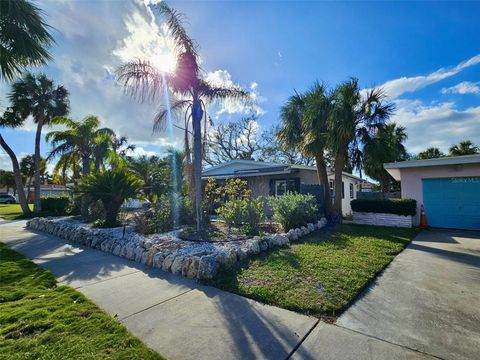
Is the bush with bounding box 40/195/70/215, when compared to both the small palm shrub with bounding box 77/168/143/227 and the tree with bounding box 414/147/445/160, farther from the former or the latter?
the tree with bounding box 414/147/445/160

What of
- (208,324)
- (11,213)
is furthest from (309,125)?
(11,213)

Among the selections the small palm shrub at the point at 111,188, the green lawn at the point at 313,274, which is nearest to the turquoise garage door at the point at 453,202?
the green lawn at the point at 313,274

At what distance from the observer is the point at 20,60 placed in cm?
638

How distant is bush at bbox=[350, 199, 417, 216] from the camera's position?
10.4 m

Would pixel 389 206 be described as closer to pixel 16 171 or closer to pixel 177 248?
pixel 177 248

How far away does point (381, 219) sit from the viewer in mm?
11023

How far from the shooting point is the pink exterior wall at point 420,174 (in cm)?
1009

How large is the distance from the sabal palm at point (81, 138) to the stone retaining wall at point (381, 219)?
15246mm

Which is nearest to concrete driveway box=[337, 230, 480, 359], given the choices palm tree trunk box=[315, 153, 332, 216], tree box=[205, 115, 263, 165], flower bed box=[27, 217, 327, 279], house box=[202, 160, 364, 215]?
flower bed box=[27, 217, 327, 279]

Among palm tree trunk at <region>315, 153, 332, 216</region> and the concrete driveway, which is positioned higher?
palm tree trunk at <region>315, 153, 332, 216</region>

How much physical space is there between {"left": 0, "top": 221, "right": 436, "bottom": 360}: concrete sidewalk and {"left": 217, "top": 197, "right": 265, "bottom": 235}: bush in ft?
12.2

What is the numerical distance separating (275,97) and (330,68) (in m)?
4.19

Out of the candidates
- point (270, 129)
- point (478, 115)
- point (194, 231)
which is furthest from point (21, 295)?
point (270, 129)

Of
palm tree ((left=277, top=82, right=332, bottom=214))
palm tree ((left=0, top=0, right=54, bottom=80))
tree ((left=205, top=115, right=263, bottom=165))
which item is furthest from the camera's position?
tree ((left=205, top=115, right=263, bottom=165))
